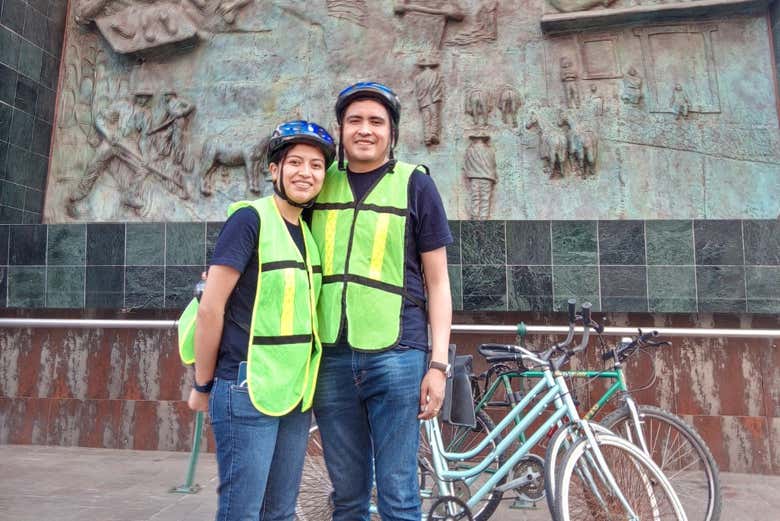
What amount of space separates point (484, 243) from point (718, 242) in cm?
223

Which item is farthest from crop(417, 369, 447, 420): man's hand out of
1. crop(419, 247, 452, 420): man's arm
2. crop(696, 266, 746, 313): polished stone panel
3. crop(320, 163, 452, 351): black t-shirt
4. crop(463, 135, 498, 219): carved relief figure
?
crop(463, 135, 498, 219): carved relief figure

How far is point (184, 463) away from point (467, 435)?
305 cm

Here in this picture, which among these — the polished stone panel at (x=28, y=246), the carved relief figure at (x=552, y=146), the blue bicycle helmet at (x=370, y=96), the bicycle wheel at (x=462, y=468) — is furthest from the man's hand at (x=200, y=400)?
the carved relief figure at (x=552, y=146)

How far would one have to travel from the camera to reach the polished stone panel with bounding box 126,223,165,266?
20.8 feet

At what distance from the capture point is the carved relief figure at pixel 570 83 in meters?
7.19

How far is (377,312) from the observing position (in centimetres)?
218

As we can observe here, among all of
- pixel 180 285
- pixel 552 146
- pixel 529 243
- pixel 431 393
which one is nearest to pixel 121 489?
pixel 180 285

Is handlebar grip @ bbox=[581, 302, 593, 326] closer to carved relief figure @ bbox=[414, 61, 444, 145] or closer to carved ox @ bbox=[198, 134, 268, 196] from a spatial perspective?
carved relief figure @ bbox=[414, 61, 444, 145]

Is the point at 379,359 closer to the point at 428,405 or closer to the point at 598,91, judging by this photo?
the point at 428,405

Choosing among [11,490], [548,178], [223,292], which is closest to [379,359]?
[223,292]

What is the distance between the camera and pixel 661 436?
3811 mm

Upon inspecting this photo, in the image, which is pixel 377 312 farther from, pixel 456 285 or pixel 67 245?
pixel 67 245

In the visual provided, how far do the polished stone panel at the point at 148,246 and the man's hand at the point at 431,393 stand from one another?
4.90 metres

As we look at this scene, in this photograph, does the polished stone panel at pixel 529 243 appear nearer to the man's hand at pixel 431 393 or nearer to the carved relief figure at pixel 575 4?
→ the carved relief figure at pixel 575 4
